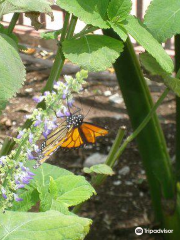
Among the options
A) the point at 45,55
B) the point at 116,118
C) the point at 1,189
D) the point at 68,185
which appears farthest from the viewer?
the point at 45,55

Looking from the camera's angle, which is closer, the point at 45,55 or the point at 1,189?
the point at 1,189

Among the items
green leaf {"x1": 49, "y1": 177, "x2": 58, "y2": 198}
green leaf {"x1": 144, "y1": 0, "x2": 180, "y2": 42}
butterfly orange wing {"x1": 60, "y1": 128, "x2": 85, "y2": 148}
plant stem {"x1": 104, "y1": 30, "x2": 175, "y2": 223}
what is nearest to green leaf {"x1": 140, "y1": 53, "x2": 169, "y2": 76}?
green leaf {"x1": 144, "y1": 0, "x2": 180, "y2": 42}

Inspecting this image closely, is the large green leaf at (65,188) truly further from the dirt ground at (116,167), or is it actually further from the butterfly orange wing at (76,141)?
the dirt ground at (116,167)

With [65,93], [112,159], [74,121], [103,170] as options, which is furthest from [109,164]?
[65,93]

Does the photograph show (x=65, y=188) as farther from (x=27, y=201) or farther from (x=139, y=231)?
(x=139, y=231)

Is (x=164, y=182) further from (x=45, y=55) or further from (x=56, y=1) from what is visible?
(x=45, y=55)

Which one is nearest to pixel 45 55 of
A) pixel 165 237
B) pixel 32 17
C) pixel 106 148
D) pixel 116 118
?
pixel 116 118
